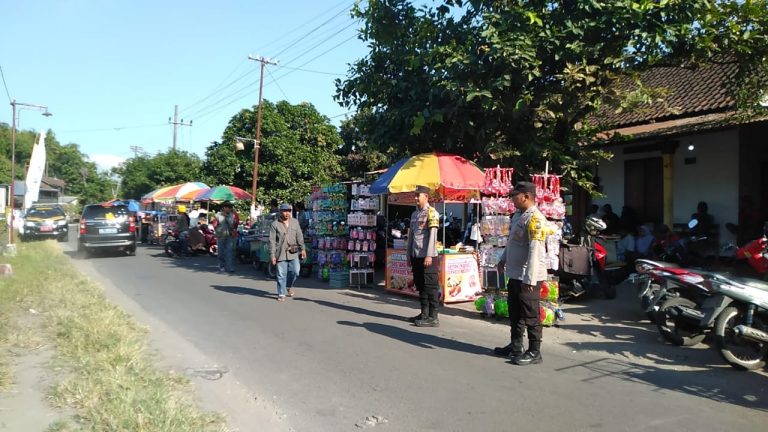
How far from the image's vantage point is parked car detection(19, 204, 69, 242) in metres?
25.8

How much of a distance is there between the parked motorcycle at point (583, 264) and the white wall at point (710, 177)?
4.49 meters

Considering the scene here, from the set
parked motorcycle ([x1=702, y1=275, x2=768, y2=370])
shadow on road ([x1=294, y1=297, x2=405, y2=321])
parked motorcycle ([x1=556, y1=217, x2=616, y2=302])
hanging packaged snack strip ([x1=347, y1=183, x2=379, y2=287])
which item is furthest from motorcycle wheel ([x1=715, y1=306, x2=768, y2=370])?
hanging packaged snack strip ([x1=347, y1=183, x2=379, y2=287])

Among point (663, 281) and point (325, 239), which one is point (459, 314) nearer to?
point (663, 281)

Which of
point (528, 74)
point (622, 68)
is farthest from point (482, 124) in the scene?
point (622, 68)

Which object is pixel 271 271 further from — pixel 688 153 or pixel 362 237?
pixel 688 153

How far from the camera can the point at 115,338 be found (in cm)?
639

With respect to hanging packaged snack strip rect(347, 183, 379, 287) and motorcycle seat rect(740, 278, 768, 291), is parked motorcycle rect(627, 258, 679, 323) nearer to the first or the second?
motorcycle seat rect(740, 278, 768, 291)

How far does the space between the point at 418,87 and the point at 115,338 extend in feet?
21.6

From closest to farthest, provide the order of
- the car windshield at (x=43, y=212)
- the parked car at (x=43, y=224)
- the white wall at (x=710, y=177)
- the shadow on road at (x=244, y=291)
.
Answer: the shadow on road at (x=244, y=291) < the white wall at (x=710, y=177) < the parked car at (x=43, y=224) < the car windshield at (x=43, y=212)

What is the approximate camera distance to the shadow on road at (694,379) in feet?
16.0

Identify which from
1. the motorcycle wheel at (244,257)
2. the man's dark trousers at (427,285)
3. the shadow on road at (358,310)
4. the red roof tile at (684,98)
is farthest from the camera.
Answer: the motorcycle wheel at (244,257)

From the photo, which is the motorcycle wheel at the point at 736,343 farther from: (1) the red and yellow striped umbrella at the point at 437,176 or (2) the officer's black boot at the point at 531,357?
(1) the red and yellow striped umbrella at the point at 437,176

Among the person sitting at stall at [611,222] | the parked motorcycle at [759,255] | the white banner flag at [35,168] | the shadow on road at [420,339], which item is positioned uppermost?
the white banner flag at [35,168]

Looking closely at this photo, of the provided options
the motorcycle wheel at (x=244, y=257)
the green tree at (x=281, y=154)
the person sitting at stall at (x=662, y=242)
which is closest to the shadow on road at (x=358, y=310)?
the person sitting at stall at (x=662, y=242)
